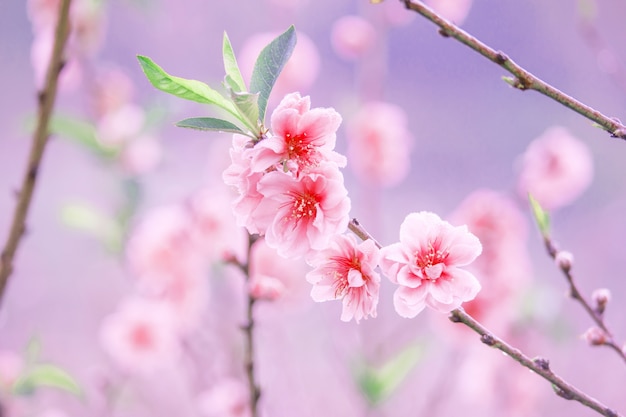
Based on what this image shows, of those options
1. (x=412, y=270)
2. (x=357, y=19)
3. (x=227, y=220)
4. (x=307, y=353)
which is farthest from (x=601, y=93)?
(x=412, y=270)

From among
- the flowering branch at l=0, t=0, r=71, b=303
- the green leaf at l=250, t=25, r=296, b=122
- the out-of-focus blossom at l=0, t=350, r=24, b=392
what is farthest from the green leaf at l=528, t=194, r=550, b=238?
the out-of-focus blossom at l=0, t=350, r=24, b=392

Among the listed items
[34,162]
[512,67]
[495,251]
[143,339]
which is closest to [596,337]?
[512,67]

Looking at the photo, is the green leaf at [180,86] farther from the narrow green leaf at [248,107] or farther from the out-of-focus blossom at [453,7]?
the out-of-focus blossom at [453,7]

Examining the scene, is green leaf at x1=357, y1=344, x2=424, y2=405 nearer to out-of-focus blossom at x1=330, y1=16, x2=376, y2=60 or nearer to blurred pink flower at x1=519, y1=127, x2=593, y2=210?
blurred pink flower at x1=519, y1=127, x2=593, y2=210

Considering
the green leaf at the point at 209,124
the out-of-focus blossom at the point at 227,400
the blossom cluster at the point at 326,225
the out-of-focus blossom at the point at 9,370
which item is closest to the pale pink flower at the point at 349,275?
the blossom cluster at the point at 326,225

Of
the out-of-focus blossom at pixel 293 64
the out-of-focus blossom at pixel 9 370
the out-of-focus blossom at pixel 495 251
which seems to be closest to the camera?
the out-of-focus blossom at pixel 9 370

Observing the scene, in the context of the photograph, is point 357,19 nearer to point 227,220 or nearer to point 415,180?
point 227,220
